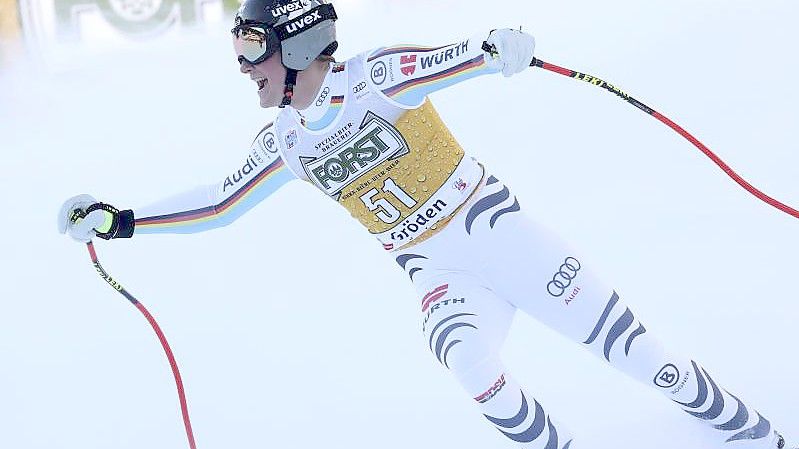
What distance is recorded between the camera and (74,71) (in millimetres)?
7348

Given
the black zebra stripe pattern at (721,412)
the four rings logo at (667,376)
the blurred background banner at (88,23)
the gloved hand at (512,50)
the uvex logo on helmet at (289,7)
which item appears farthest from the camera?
the blurred background banner at (88,23)

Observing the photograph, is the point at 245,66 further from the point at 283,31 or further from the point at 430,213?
the point at 430,213

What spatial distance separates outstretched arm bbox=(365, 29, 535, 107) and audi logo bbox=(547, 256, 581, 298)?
739mm

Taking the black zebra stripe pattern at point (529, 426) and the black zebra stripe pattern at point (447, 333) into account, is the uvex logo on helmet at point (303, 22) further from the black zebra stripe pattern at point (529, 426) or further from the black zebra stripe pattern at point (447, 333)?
the black zebra stripe pattern at point (529, 426)

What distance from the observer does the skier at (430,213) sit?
3.46m

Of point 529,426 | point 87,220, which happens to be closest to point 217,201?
point 87,220

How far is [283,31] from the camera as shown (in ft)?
11.5

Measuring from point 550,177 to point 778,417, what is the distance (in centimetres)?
250

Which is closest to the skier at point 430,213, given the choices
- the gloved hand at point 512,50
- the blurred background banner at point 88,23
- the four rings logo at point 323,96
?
the four rings logo at point 323,96

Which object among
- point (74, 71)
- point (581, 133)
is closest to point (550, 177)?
point (581, 133)

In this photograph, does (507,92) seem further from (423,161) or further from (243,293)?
(423,161)

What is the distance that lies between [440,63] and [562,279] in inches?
33.3

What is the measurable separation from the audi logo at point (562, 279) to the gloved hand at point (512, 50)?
81 cm

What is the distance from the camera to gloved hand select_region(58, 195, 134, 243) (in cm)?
369
